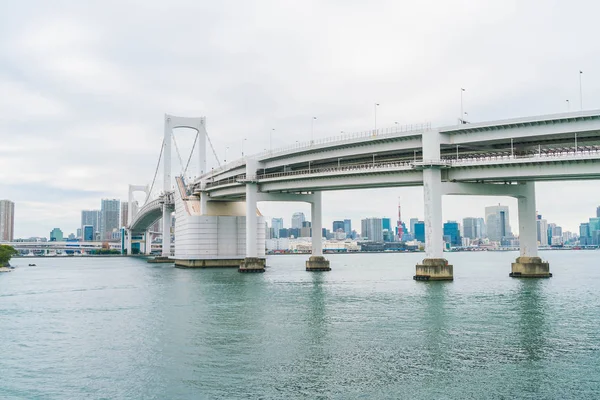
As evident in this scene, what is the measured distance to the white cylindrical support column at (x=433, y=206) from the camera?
181 feet

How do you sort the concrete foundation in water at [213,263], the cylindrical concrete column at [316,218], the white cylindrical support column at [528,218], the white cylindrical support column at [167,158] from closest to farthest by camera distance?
the white cylindrical support column at [528,218]
the cylindrical concrete column at [316,218]
the concrete foundation in water at [213,263]
the white cylindrical support column at [167,158]

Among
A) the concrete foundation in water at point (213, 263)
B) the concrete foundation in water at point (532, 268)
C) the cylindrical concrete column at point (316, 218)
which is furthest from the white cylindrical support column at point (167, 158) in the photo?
the concrete foundation in water at point (532, 268)

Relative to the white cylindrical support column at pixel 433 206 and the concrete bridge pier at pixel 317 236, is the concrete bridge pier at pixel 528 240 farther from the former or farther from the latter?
the concrete bridge pier at pixel 317 236

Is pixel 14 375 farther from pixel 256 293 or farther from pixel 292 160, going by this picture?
pixel 292 160

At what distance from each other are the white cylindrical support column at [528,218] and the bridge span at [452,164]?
110mm

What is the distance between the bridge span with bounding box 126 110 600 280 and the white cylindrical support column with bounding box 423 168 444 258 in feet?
0.31

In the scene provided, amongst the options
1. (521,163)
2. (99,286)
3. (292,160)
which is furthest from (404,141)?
(99,286)

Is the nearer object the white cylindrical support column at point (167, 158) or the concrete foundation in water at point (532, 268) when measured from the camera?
the concrete foundation in water at point (532, 268)

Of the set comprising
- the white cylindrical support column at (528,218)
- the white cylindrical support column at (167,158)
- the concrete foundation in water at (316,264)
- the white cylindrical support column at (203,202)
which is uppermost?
the white cylindrical support column at (167,158)

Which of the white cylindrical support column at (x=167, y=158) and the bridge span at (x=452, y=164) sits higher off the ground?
the white cylindrical support column at (x=167, y=158)

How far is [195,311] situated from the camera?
40781mm

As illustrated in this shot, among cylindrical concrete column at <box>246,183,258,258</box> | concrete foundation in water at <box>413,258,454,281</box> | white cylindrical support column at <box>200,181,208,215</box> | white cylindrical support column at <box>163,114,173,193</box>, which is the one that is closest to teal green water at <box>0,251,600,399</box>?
concrete foundation in water at <box>413,258,454,281</box>

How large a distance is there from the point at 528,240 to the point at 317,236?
102 feet

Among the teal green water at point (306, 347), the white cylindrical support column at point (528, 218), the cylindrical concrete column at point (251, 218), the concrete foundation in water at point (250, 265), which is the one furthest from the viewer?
the concrete foundation in water at point (250, 265)
